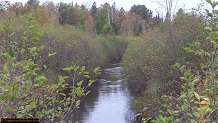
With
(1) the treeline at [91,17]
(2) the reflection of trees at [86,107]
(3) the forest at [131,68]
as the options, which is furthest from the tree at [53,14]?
(2) the reflection of trees at [86,107]

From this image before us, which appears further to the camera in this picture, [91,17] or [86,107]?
[91,17]

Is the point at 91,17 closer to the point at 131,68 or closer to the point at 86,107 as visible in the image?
the point at 131,68

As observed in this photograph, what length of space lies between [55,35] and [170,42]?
12477 millimetres

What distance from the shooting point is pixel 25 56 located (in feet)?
11.1

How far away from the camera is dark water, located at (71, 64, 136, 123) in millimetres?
15484

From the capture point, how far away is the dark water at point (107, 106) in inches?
610

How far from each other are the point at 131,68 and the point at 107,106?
323 cm

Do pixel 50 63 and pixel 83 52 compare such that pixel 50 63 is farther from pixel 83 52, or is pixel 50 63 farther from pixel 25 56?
pixel 25 56

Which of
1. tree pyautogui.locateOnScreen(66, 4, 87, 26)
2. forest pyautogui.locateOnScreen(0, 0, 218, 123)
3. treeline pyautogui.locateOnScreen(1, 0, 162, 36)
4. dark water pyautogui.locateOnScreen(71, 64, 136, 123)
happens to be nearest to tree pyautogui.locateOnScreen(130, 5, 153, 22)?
treeline pyautogui.locateOnScreen(1, 0, 162, 36)

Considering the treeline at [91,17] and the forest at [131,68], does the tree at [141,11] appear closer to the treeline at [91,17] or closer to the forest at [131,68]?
the treeline at [91,17]

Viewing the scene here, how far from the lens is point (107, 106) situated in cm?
1803

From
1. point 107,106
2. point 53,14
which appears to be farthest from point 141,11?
point 107,106

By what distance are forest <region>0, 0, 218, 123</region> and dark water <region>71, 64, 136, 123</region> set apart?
2.21 feet

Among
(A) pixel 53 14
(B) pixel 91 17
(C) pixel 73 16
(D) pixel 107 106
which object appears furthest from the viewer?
(B) pixel 91 17
